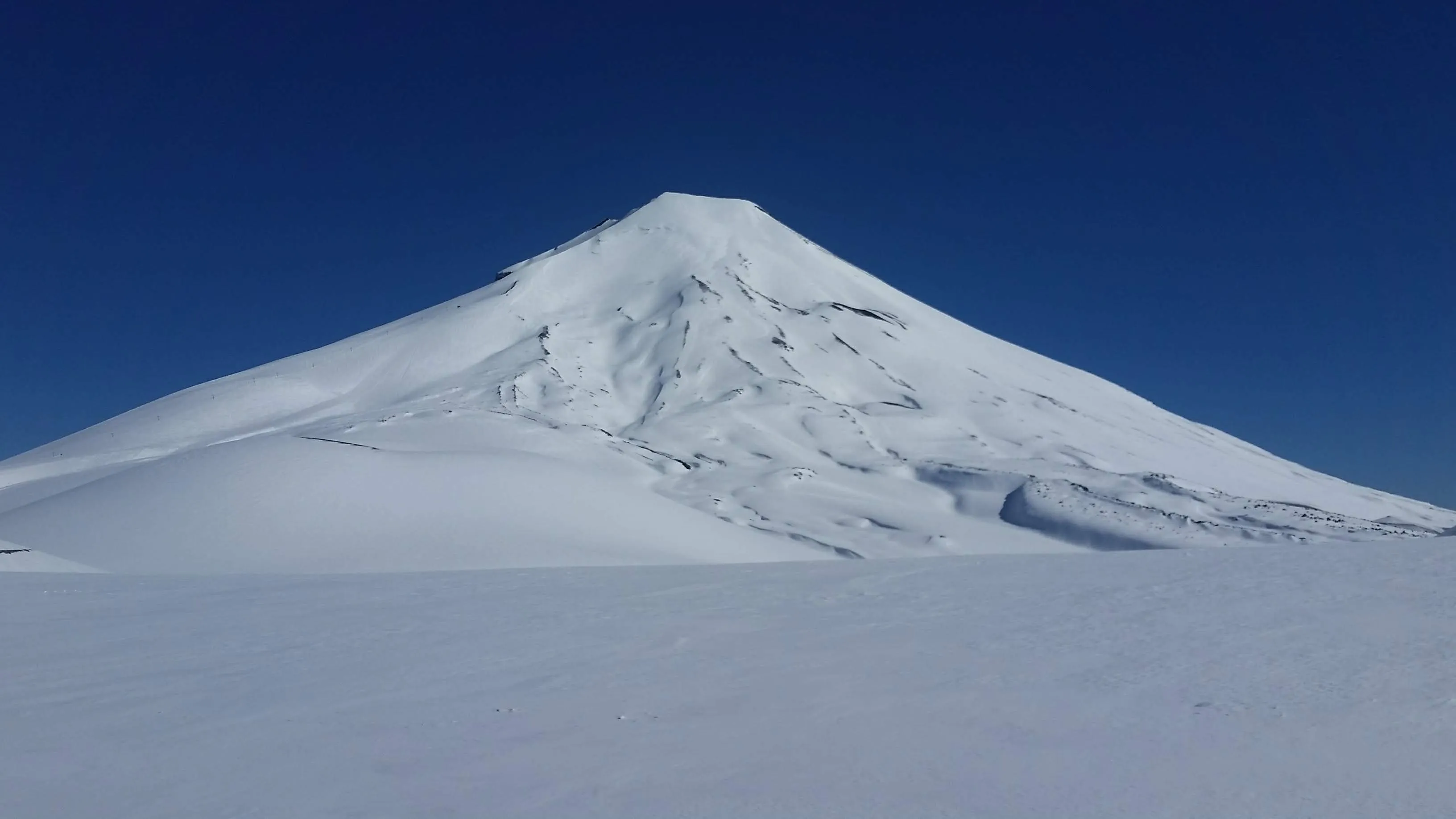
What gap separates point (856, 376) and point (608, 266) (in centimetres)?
1756

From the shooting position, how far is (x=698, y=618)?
7969mm

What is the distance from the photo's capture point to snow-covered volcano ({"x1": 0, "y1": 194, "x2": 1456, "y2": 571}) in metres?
18.9

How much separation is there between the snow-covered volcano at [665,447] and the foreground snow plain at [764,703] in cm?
963

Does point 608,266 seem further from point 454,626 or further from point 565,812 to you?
point 565,812

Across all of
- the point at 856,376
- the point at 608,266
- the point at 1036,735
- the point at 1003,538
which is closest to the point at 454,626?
the point at 1036,735

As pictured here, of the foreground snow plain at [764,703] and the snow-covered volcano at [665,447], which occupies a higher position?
the snow-covered volcano at [665,447]

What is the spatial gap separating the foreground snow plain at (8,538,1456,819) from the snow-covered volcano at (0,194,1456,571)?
9.63 meters

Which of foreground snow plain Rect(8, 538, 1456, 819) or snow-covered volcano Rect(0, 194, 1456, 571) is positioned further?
snow-covered volcano Rect(0, 194, 1456, 571)

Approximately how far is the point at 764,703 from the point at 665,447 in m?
30.4

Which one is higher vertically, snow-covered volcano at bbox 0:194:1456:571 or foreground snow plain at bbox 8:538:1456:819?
snow-covered volcano at bbox 0:194:1456:571

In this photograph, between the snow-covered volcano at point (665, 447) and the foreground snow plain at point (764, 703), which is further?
the snow-covered volcano at point (665, 447)

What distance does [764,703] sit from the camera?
5.34 m

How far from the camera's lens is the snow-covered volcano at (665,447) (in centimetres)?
1889

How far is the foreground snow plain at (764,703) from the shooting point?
13.3 ft
